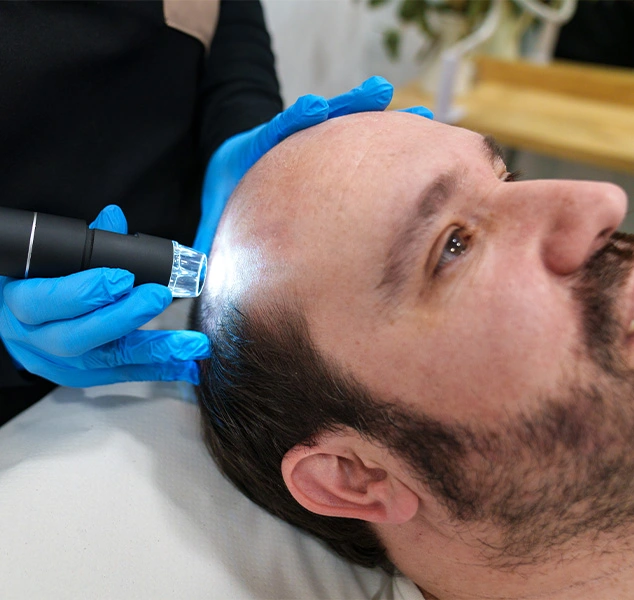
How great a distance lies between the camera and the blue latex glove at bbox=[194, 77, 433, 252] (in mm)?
887

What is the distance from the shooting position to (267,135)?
0.95 metres

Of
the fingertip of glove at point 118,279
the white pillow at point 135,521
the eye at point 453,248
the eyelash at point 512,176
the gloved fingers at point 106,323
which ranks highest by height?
the eyelash at point 512,176

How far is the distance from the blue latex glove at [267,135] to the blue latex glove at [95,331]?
0.21 m

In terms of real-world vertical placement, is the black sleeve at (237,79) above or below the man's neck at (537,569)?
above

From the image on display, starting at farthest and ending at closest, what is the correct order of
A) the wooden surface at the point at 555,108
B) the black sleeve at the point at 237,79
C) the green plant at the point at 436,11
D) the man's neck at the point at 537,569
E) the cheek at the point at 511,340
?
the green plant at the point at 436,11, the wooden surface at the point at 555,108, the black sleeve at the point at 237,79, the man's neck at the point at 537,569, the cheek at the point at 511,340

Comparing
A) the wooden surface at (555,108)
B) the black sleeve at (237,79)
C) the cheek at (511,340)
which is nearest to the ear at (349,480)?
the cheek at (511,340)

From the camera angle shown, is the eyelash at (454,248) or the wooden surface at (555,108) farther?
the wooden surface at (555,108)

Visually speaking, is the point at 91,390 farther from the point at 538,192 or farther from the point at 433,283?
the point at 538,192

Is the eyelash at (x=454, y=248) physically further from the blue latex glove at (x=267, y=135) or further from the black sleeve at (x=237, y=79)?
the black sleeve at (x=237, y=79)

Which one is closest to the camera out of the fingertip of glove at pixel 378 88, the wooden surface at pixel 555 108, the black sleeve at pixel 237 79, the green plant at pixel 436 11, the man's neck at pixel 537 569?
the man's neck at pixel 537 569

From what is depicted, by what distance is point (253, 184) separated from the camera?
0.85m

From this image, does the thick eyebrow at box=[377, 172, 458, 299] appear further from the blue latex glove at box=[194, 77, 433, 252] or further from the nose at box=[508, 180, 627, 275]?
the blue latex glove at box=[194, 77, 433, 252]

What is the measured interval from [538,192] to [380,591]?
686 millimetres

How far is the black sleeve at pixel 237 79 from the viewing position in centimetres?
124
